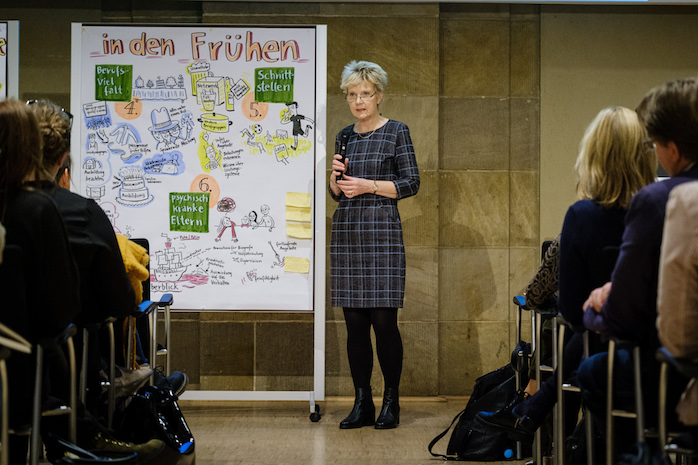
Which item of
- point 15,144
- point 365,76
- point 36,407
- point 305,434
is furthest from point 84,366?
point 365,76

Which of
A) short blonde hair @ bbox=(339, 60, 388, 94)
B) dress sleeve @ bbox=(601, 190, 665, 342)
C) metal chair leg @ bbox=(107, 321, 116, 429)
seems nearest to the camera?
dress sleeve @ bbox=(601, 190, 665, 342)

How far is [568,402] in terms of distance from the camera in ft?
9.34

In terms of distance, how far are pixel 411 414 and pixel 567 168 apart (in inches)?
74.4

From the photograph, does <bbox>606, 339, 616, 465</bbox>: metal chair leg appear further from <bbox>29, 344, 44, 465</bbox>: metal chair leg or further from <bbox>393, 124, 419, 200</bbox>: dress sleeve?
<bbox>393, 124, 419, 200</bbox>: dress sleeve

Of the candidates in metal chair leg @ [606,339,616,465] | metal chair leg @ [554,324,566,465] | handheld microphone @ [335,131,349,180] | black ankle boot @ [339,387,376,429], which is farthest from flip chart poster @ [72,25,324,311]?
metal chair leg @ [606,339,616,465]

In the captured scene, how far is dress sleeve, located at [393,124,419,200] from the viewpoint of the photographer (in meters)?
4.04

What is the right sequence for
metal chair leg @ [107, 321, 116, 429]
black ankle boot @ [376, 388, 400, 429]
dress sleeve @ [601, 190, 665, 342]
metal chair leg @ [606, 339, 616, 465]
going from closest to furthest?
A: dress sleeve @ [601, 190, 665, 342]
metal chair leg @ [606, 339, 616, 465]
metal chair leg @ [107, 321, 116, 429]
black ankle boot @ [376, 388, 400, 429]

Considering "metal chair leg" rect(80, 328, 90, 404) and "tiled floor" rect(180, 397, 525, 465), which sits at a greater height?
"metal chair leg" rect(80, 328, 90, 404)

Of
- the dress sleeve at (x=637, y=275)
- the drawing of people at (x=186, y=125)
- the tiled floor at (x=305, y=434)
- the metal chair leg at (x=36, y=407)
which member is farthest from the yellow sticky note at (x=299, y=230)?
the dress sleeve at (x=637, y=275)

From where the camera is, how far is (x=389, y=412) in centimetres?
400

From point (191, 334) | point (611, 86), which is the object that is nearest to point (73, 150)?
point (191, 334)

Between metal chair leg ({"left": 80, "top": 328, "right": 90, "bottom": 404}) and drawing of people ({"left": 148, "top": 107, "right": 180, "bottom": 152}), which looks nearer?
metal chair leg ({"left": 80, "top": 328, "right": 90, "bottom": 404})

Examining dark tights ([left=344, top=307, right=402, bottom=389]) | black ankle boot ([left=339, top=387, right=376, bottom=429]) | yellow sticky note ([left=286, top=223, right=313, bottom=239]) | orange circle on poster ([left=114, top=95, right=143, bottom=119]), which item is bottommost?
black ankle boot ([left=339, top=387, right=376, bottom=429])

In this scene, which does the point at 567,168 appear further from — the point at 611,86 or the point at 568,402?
the point at 568,402
